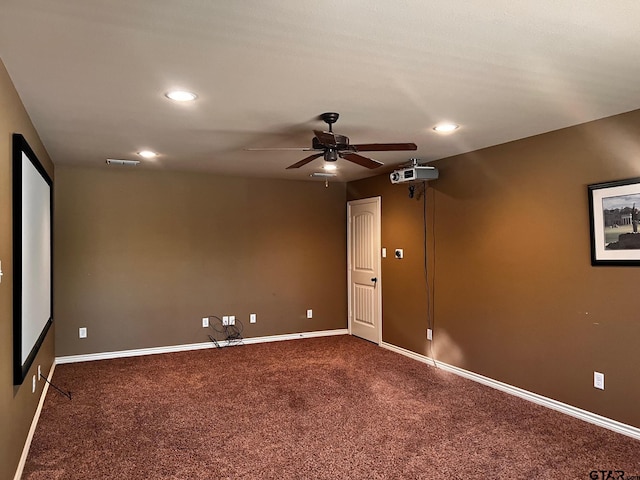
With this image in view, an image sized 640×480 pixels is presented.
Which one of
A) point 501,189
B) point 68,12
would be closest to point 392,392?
point 501,189

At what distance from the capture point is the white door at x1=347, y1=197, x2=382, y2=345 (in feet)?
19.4

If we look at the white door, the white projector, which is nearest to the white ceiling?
the white projector

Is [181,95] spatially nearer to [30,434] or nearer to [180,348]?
[30,434]

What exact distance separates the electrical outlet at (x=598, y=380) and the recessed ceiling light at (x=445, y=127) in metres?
2.18

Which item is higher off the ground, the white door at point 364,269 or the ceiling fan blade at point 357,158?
the ceiling fan blade at point 357,158

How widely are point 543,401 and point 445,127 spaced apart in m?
2.45

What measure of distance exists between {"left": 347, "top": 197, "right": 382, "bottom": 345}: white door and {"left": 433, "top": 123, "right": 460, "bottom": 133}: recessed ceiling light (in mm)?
2306

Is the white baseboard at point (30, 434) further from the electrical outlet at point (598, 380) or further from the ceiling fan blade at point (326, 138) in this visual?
the electrical outlet at point (598, 380)

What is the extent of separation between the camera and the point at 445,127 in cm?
350

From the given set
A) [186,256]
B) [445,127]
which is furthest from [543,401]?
[186,256]

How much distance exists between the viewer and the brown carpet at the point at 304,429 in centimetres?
268

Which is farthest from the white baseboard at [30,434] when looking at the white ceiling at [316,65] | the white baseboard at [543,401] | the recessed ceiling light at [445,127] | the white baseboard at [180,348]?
the white baseboard at [543,401]

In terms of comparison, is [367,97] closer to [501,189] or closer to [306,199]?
[501,189]

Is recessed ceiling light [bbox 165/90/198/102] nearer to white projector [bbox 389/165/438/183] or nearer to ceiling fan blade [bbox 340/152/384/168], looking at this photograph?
ceiling fan blade [bbox 340/152/384/168]
